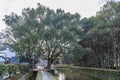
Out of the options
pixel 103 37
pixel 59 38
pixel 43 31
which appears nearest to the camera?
pixel 103 37

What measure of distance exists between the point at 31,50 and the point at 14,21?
653 centimetres

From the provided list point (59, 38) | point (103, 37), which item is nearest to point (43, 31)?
point (59, 38)

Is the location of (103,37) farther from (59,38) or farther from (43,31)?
(43,31)

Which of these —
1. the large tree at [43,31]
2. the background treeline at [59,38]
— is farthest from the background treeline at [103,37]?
the large tree at [43,31]

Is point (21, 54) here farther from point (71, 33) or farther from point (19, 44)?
point (71, 33)

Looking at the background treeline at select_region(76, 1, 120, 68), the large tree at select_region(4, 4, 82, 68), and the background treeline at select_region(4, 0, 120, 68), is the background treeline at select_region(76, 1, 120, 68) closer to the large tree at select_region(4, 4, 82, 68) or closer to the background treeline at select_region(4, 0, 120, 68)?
the background treeline at select_region(4, 0, 120, 68)

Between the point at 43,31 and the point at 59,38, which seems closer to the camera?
the point at 43,31

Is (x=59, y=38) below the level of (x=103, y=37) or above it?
above

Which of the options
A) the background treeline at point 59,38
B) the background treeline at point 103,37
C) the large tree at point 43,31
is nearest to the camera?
the background treeline at point 103,37

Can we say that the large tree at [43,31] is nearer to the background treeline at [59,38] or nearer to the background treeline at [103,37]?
the background treeline at [59,38]

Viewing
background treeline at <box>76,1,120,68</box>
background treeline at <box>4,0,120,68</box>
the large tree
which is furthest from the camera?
the large tree

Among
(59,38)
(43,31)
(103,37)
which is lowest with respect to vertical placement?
(103,37)

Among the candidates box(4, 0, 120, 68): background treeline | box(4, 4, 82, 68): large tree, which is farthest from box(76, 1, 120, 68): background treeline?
box(4, 4, 82, 68): large tree

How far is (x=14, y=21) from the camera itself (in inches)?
1570
